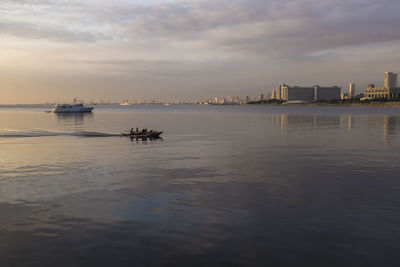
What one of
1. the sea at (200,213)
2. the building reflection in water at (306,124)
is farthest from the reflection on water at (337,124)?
the sea at (200,213)

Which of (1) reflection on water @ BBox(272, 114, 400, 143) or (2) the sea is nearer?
(2) the sea

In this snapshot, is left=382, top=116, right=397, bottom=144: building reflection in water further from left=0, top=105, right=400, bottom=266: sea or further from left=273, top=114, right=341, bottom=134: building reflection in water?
left=0, top=105, right=400, bottom=266: sea

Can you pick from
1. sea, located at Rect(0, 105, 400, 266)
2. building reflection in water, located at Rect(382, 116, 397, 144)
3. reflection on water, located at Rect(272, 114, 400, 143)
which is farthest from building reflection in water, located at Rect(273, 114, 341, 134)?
sea, located at Rect(0, 105, 400, 266)

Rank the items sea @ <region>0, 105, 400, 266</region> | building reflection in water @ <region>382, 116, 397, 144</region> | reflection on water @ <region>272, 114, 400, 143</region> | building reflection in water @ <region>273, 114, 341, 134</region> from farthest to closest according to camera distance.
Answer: building reflection in water @ <region>273, 114, 341, 134</region> → reflection on water @ <region>272, 114, 400, 143</region> → building reflection in water @ <region>382, 116, 397, 144</region> → sea @ <region>0, 105, 400, 266</region>

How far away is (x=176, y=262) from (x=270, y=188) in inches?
460

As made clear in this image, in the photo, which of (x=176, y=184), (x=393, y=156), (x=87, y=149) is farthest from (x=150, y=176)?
(x=393, y=156)

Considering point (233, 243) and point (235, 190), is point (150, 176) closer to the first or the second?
point (235, 190)

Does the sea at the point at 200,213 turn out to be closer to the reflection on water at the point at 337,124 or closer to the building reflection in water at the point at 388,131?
the building reflection in water at the point at 388,131

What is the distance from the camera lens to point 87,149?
43000 millimetres

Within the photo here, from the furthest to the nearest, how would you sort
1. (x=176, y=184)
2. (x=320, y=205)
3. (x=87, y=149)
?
(x=87, y=149) < (x=176, y=184) < (x=320, y=205)

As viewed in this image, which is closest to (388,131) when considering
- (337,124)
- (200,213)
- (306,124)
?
(337,124)

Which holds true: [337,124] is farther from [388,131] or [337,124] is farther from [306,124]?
[388,131]

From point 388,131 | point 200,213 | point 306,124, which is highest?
point 306,124

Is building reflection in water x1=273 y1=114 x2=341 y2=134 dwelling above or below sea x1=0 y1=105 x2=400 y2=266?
above
